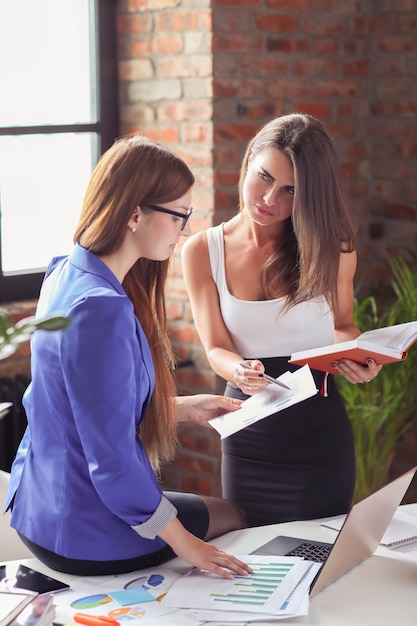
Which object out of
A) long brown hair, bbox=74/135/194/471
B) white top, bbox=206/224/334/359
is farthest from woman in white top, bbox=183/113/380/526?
long brown hair, bbox=74/135/194/471

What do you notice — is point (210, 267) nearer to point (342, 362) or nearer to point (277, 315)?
point (277, 315)

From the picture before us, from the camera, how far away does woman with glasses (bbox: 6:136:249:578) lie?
65.3 inches

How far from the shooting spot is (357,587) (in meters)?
1.67

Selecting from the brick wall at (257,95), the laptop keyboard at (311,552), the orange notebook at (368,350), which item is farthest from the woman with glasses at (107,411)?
the brick wall at (257,95)

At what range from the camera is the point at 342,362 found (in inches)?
87.7

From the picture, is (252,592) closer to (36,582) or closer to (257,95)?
(36,582)

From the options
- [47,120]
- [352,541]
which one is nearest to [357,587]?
[352,541]

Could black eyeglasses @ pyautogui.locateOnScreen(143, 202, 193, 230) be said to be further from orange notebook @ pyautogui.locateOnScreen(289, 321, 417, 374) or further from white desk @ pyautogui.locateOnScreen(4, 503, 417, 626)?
white desk @ pyautogui.locateOnScreen(4, 503, 417, 626)

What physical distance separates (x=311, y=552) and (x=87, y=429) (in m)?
0.51

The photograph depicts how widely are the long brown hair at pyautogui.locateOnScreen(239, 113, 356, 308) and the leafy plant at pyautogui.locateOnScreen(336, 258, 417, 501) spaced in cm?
88

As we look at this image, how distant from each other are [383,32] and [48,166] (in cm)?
146

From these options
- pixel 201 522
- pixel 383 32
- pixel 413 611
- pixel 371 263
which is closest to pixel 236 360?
pixel 201 522

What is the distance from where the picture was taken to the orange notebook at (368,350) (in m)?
2.08

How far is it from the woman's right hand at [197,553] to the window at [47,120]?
182cm
